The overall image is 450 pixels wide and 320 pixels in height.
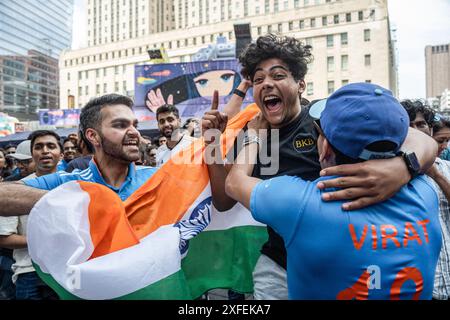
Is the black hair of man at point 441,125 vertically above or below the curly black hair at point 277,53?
below

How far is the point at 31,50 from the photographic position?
121 m

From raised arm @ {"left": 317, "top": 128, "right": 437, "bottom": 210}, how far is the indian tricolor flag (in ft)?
3.20

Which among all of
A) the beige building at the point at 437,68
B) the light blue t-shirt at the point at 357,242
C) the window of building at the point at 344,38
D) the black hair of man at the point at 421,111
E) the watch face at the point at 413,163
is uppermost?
the beige building at the point at 437,68

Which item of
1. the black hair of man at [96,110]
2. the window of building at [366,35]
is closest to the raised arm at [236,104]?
the black hair of man at [96,110]

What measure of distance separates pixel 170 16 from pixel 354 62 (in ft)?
A: 208

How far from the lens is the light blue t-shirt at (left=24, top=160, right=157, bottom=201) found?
7.59 ft

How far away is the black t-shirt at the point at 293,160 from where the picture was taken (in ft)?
6.84

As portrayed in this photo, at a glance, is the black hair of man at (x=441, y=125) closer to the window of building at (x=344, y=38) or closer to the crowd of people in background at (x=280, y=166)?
the crowd of people in background at (x=280, y=166)

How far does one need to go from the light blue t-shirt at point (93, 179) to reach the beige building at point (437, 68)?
532 feet

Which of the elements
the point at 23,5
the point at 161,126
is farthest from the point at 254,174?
the point at 23,5

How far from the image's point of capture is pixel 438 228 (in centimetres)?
148

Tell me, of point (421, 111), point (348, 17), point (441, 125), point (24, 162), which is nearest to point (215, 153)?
point (421, 111)

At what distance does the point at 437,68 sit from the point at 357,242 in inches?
6701

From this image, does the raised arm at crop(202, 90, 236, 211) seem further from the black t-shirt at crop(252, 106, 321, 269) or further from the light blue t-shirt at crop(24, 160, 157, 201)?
A: the light blue t-shirt at crop(24, 160, 157, 201)
